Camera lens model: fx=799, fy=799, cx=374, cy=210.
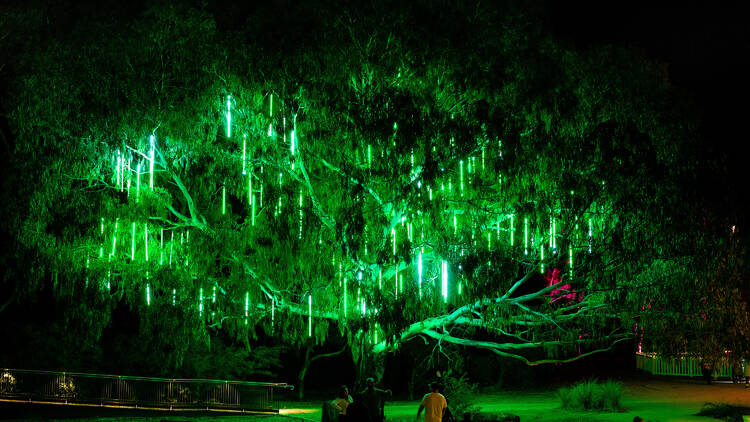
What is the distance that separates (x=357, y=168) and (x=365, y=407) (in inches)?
256

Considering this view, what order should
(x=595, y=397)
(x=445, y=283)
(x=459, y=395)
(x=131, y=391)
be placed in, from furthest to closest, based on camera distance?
(x=595, y=397), (x=131, y=391), (x=459, y=395), (x=445, y=283)

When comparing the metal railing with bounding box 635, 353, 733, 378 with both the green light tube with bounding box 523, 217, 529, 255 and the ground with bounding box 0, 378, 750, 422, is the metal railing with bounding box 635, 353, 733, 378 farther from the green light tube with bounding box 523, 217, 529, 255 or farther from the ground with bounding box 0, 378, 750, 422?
the green light tube with bounding box 523, 217, 529, 255

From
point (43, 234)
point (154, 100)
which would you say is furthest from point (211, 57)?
point (43, 234)

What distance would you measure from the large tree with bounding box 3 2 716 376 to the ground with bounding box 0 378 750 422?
2.44 meters

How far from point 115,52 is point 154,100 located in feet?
4.55

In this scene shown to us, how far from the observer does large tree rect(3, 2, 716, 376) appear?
15.5m

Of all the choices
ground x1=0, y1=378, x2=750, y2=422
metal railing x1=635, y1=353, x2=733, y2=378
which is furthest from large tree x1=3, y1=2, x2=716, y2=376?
metal railing x1=635, y1=353, x2=733, y2=378

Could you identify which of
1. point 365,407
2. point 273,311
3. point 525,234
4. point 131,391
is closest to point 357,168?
point 525,234

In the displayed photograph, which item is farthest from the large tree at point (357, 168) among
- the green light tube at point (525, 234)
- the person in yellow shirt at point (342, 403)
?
the person in yellow shirt at point (342, 403)

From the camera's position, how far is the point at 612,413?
67.4 feet

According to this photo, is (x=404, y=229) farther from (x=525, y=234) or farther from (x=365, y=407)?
(x=365, y=407)

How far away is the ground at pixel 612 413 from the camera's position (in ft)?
63.8

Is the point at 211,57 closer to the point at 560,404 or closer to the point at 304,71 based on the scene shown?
the point at 304,71

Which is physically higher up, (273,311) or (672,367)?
(273,311)
